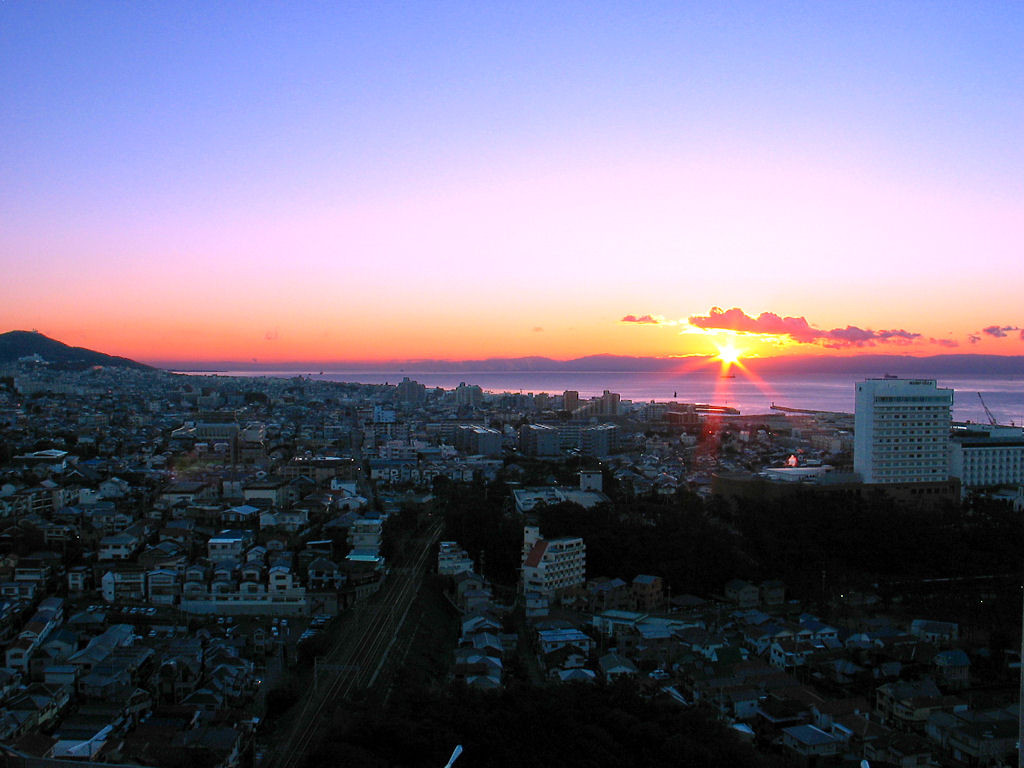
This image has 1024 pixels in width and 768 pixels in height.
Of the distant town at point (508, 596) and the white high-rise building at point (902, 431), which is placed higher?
the white high-rise building at point (902, 431)

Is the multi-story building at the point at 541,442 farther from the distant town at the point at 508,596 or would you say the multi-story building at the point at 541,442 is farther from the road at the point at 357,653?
the road at the point at 357,653

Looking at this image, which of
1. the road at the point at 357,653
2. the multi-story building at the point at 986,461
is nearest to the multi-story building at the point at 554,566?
the road at the point at 357,653

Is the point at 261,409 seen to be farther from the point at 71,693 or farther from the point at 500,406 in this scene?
the point at 71,693

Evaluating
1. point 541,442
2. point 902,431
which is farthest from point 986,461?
point 541,442

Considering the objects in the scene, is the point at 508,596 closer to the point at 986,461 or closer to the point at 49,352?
the point at 986,461

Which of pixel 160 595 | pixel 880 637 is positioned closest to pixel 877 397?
pixel 880 637

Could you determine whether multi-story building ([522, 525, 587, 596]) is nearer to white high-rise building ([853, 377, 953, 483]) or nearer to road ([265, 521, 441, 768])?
road ([265, 521, 441, 768])
